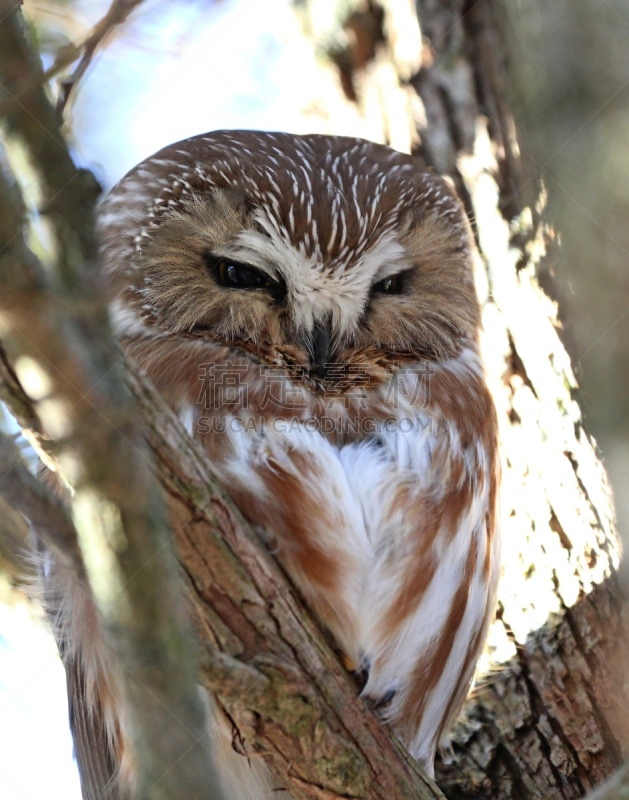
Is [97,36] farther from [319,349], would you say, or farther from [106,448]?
[106,448]

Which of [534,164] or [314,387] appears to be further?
[534,164]

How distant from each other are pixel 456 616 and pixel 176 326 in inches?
50.5

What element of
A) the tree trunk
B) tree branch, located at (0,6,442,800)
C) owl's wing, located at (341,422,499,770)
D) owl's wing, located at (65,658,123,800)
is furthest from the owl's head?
owl's wing, located at (65,658,123,800)

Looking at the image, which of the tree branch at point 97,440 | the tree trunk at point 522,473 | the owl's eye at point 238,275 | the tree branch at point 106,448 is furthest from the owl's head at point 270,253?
the tree branch at point 97,440

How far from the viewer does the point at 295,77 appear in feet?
12.8

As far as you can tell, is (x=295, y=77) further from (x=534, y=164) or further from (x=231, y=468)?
(x=231, y=468)

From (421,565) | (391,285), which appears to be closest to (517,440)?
(391,285)

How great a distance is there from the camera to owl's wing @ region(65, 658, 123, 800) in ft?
9.73

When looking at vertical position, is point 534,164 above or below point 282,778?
above

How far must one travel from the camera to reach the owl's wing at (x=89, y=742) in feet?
9.73

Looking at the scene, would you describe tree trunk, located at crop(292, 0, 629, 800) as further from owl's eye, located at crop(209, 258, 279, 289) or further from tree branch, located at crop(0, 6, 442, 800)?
tree branch, located at crop(0, 6, 442, 800)

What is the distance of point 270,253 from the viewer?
276cm

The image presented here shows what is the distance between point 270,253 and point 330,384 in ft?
1.45

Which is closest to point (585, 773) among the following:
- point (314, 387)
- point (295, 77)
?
point (314, 387)
